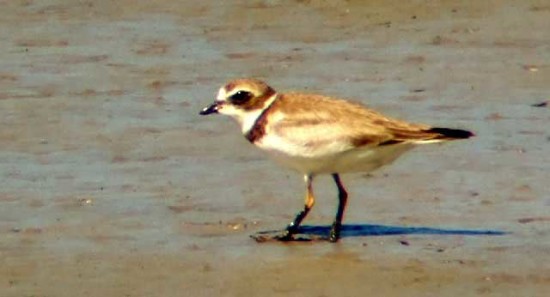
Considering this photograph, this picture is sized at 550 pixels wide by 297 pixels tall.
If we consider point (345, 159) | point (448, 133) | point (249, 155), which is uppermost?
point (448, 133)

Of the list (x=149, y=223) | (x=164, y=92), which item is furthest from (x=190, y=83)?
(x=149, y=223)

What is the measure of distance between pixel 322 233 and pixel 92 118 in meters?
2.96

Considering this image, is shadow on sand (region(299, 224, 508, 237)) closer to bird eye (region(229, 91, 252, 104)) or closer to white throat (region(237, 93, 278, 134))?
white throat (region(237, 93, 278, 134))

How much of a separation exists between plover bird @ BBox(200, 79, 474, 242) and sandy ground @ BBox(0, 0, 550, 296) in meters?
0.35

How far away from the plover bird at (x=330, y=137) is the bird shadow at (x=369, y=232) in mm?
93

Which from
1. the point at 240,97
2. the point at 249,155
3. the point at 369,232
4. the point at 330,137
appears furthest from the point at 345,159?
the point at 249,155

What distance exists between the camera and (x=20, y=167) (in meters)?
11.7

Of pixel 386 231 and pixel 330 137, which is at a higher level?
pixel 330 137

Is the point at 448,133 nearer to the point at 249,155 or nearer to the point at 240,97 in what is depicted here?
the point at 240,97

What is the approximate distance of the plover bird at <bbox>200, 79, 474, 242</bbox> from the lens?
33.4 ft

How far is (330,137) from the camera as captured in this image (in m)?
10.2

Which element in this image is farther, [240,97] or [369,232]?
[240,97]

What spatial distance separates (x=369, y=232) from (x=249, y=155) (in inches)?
74.9

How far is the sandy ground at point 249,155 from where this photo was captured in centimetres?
955
